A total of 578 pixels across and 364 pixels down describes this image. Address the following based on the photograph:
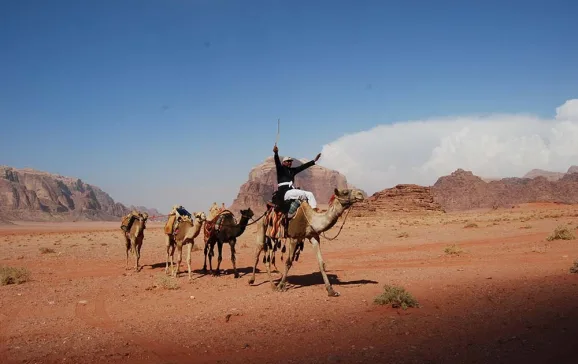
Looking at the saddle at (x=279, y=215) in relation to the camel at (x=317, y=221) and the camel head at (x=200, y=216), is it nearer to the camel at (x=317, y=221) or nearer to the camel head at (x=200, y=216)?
the camel at (x=317, y=221)

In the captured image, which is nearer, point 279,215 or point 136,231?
point 279,215

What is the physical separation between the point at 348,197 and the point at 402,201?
302 ft

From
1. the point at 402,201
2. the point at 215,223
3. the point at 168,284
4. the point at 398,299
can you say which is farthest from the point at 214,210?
the point at 402,201

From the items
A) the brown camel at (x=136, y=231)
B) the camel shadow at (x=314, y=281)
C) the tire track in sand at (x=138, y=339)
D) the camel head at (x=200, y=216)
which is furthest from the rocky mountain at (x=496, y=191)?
the tire track in sand at (x=138, y=339)

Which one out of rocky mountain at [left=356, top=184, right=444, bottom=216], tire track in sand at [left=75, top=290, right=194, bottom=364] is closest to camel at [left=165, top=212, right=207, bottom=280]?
tire track in sand at [left=75, top=290, right=194, bottom=364]

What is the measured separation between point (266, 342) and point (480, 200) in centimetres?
16850

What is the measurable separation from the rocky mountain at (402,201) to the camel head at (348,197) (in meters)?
80.1

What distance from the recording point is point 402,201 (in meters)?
99.6

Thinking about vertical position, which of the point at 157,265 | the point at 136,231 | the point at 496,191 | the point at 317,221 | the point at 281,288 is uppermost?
the point at 496,191

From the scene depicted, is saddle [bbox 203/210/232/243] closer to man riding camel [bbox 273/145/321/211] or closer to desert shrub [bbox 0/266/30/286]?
man riding camel [bbox 273/145/321/211]

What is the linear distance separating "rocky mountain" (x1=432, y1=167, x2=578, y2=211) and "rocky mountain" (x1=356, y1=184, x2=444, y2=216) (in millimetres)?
59118

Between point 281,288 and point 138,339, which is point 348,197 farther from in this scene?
point 138,339

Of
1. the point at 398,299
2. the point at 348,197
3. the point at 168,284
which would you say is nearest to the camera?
the point at 398,299

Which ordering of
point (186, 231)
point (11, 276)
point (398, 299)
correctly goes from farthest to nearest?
point (186, 231) < point (11, 276) < point (398, 299)
